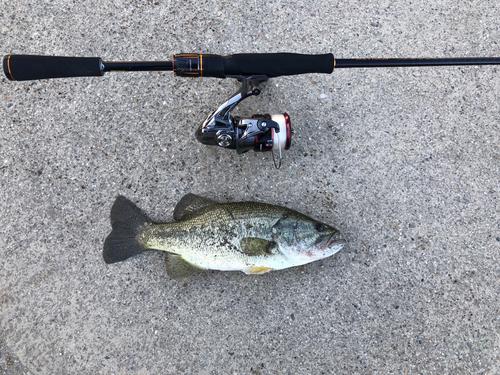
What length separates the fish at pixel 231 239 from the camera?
2.42 metres

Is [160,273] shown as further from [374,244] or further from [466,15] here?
[466,15]

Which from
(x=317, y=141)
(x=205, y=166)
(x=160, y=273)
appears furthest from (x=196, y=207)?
(x=317, y=141)

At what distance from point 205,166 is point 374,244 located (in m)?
1.62

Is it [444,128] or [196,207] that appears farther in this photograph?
[444,128]

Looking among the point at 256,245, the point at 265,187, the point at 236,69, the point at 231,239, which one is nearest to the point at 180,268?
the point at 231,239

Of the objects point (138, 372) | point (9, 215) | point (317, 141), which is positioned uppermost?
point (317, 141)

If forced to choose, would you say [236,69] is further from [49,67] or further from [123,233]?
[123,233]

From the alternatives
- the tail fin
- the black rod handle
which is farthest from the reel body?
the tail fin

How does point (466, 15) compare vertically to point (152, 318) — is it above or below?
above

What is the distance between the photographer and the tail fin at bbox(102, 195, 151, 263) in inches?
102

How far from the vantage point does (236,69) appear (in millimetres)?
2053

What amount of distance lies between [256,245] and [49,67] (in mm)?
1814

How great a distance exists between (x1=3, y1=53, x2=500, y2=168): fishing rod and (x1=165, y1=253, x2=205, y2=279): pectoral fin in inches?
38.5

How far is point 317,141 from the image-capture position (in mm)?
2787
